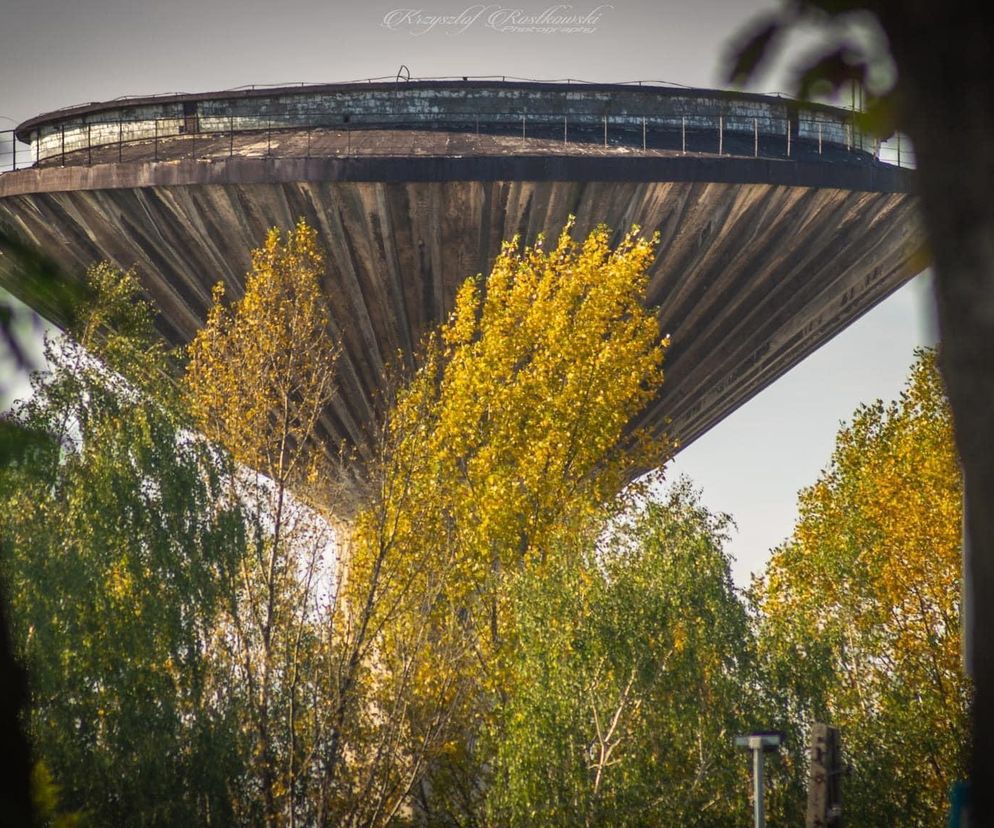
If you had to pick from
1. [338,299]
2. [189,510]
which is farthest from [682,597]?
[338,299]

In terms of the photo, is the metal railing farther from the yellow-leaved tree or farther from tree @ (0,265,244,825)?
tree @ (0,265,244,825)

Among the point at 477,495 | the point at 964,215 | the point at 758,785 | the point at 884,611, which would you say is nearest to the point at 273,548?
the point at 477,495

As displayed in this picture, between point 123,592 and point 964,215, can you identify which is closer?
point 964,215

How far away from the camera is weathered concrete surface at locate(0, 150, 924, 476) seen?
2559 cm

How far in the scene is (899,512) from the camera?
91.2 ft

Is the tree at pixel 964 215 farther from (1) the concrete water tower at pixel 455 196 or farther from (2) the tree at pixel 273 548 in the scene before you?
(1) the concrete water tower at pixel 455 196

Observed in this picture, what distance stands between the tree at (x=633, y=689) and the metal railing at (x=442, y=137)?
29.0 feet

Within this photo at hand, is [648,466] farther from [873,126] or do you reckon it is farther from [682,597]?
[873,126]

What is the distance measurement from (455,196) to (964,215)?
23.1 meters

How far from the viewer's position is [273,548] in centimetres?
1934

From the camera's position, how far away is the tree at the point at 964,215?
3.13 m

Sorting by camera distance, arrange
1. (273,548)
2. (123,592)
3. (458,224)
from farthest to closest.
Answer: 1. (458,224)
2. (273,548)
3. (123,592)

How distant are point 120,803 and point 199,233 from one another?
12.6 metres

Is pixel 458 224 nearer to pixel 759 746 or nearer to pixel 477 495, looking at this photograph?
pixel 477 495
